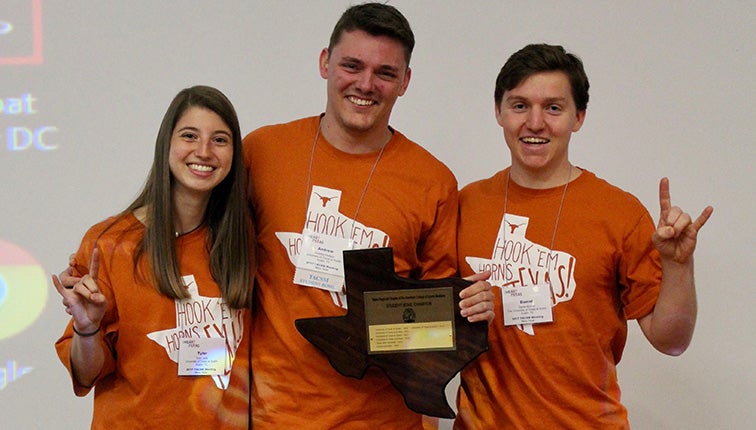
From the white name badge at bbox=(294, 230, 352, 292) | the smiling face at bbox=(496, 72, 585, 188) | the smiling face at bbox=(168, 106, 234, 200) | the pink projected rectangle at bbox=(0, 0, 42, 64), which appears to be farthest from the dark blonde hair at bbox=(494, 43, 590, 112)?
the pink projected rectangle at bbox=(0, 0, 42, 64)

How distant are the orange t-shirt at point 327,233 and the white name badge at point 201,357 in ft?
0.39

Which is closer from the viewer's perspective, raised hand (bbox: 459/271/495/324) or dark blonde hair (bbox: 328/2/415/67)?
raised hand (bbox: 459/271/495/324)

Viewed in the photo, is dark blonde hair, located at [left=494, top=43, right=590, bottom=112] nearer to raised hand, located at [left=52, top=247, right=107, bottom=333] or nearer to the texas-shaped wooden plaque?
the texas-shaped wooden plaque

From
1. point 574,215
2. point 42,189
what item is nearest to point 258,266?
point 574,215

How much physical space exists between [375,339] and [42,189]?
1486 mm

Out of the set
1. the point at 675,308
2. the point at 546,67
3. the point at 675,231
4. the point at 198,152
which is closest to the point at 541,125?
the point at 546,67

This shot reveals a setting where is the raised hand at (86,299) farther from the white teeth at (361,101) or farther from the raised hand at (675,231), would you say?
the raised hand at (675,231)

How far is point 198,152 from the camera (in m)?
1.77

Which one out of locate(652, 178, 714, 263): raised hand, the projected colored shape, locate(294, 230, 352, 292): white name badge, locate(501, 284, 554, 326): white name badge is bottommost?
the projected colored shape

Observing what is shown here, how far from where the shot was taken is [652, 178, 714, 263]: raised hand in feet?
5.22

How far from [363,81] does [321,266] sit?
1.55ft

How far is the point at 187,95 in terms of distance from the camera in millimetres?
1824

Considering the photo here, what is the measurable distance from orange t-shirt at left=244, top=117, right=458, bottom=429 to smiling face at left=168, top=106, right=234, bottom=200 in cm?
15

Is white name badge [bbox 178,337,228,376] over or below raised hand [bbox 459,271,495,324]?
below
